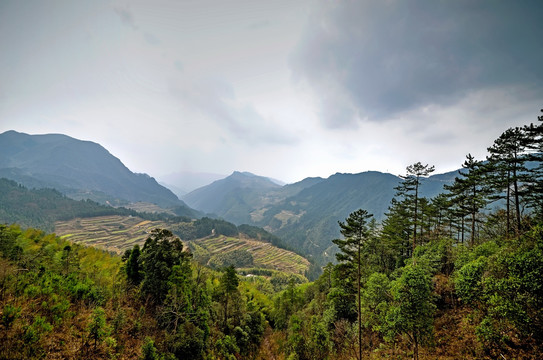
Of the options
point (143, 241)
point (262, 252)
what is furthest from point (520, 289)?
point (143, 241)

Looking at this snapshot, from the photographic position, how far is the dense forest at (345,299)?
1036 cm

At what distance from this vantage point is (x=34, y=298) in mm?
11391

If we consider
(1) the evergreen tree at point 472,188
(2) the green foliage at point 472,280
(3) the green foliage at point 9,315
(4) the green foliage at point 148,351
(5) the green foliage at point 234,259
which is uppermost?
(1) the evergreen tree at point 472,188

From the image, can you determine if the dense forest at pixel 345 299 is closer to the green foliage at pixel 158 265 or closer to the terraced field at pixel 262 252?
the green foliage at pixel 158 265

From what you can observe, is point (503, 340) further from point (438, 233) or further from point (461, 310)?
point (438, 233)

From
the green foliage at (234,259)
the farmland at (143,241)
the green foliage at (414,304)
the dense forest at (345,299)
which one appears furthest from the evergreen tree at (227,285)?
the green foliage at (234,259)

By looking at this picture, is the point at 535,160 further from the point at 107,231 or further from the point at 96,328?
the point at 107,231

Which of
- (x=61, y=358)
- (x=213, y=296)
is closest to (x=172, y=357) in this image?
(x=61, y=358)

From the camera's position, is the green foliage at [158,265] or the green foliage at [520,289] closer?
the green foliage at [520,289]

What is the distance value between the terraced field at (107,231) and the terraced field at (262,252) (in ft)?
131

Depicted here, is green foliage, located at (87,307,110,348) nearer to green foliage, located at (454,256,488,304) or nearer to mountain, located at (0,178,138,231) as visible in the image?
green foliage, located at (454,256,488,304)

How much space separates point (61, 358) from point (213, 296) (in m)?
20.6

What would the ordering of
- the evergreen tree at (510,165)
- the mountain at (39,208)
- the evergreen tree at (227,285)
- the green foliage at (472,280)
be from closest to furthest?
the green foliage at (472,280) < the evergreen tree at (510,165) < the evergreen tree at (227,285) < the mountain at (39,208)

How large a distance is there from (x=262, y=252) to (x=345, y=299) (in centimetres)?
12562
